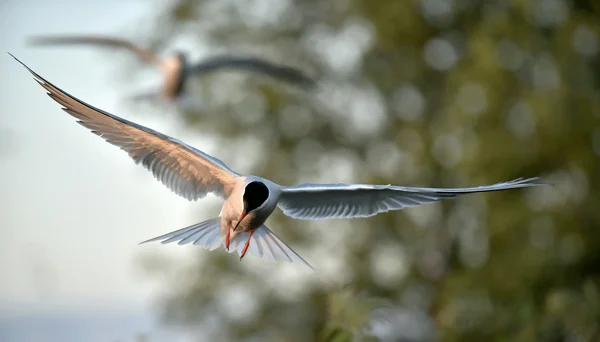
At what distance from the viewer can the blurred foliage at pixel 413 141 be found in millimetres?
13555

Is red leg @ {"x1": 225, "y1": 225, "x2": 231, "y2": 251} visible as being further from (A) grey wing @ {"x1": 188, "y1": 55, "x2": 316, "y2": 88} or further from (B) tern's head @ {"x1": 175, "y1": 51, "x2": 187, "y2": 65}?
(B) tern's head @ {"x1": 175, "y1": 51, "x2": 187, "y2": 65}

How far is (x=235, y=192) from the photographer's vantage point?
4797 millimetres

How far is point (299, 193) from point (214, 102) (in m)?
10.5

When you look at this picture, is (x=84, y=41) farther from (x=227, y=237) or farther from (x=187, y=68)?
(x=227, y=237)

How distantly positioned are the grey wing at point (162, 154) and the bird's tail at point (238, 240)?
8.6 inches

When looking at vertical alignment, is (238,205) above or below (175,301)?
below

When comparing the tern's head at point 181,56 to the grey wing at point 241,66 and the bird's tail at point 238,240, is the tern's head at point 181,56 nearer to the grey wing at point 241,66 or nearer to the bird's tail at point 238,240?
the grey wing at point 241,66

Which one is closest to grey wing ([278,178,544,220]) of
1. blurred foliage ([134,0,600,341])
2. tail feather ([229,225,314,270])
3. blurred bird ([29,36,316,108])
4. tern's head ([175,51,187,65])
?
tail feather ([229,225,314,270])

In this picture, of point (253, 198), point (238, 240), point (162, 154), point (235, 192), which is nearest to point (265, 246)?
point (238, 240)

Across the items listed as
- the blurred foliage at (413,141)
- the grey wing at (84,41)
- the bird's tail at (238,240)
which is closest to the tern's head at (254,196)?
the bird's tail at (238,240)

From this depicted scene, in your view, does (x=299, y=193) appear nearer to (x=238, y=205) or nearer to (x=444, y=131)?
(x=238, y=205)

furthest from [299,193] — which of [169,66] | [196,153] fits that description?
[169,66]

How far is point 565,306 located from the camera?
20.3ft

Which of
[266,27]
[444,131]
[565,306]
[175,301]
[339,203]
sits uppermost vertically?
[266,27]
